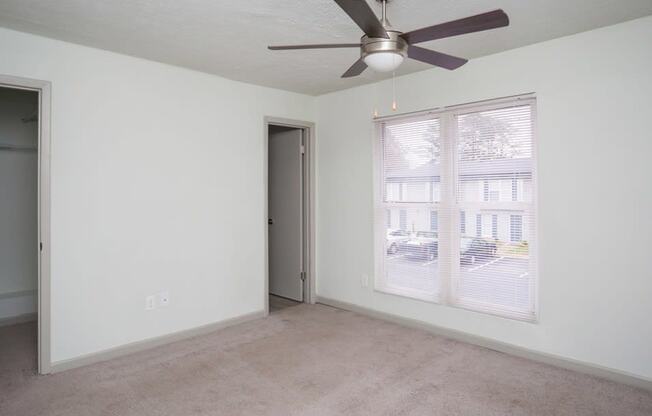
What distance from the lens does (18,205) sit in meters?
4.36

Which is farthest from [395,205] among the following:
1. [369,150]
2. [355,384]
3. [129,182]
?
[129,182]

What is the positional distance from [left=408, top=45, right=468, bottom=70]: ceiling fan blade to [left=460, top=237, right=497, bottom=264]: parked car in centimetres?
175

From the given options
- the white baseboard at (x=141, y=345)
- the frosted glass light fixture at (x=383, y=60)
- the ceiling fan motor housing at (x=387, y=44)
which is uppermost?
the ceiling fan motor housing at (x=387, y=44)

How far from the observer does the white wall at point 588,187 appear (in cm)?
273

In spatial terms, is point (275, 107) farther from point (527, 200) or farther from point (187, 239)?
point (527, 200)

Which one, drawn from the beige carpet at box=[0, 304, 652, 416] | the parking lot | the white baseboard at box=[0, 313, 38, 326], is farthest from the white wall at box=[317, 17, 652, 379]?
the white baseboard at box=[0, 313, 38, 326]

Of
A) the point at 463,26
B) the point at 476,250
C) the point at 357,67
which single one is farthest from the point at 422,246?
the point at 463,26

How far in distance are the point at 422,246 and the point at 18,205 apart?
169 inches

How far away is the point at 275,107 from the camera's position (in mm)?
4484

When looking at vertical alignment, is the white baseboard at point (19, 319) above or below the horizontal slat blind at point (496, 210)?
below

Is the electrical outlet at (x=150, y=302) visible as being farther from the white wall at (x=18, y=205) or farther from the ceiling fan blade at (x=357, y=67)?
the ceiling fan blade at (x=357, y=67)

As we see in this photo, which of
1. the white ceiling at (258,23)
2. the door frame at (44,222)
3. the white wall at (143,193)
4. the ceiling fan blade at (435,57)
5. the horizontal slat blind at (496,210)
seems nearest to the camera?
the ceiling fan blade at (435,57)

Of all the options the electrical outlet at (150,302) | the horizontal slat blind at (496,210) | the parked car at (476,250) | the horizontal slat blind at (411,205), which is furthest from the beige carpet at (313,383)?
the parked car at (476,250)

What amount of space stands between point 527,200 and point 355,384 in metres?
1.96
